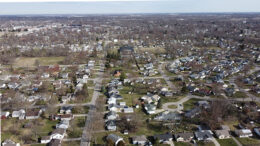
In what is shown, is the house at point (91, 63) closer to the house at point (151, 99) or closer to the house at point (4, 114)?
the house at point (151, 99)

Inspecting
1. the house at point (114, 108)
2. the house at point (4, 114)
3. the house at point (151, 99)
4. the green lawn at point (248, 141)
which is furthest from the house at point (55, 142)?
the green lawn at point (248, 141)

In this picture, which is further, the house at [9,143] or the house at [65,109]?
the house at [65,109]

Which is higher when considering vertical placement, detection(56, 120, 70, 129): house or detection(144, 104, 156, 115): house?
detection(144, 104, 156, 115): house

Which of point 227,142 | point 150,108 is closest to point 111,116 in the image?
point 150,108

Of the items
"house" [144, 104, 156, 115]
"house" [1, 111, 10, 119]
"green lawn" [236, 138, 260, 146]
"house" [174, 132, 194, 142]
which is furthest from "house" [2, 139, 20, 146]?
"green lawn" [236, 138, 260, 146]

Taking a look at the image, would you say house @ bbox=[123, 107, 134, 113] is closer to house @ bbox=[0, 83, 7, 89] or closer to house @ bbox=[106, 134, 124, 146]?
house @ bbox=[106, 134, 124, 146]

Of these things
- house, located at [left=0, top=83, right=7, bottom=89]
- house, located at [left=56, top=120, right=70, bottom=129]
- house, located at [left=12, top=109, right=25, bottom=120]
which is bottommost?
house, located at [left=56, top=120, right=70, bottom=129]

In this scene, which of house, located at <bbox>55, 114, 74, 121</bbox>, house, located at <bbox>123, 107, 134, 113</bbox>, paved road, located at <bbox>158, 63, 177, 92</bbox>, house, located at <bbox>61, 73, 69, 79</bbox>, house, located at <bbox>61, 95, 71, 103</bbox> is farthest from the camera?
house, located at <bbox>61, 73, 69, 79</bbox>

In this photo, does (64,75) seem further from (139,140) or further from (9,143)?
(139,140)

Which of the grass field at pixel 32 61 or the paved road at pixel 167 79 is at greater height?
the grass field at pixel 32 61
